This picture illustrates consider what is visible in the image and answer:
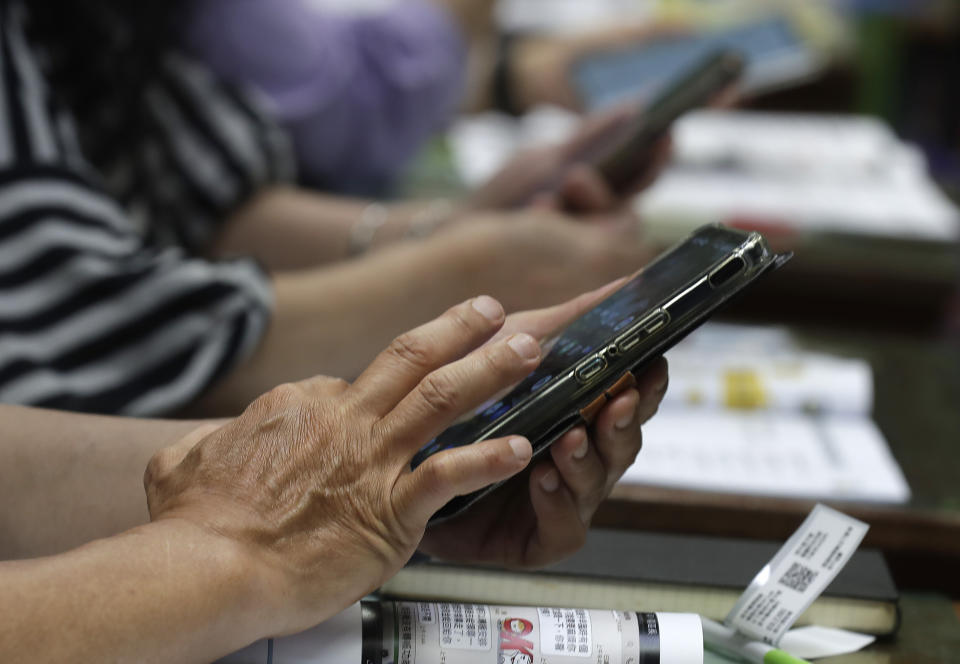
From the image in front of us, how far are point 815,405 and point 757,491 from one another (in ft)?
0.50

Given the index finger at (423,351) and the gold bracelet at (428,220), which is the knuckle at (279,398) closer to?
the index finger at (423,351)

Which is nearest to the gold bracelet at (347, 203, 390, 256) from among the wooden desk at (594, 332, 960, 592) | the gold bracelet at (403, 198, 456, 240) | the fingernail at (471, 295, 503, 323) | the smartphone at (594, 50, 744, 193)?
the gold bracelet at (403, 198, 456, 240)

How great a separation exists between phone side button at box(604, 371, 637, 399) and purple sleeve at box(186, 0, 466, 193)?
71 centimetres

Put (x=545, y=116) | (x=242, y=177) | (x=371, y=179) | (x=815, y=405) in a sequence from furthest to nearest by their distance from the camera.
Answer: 1. (x=545, y=116)
2. (x=371, y=179)
3. (x=242, y=177)
4. (x=815, y=405)

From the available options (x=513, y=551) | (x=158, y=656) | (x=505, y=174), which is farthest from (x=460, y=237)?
(x=158, y=656)

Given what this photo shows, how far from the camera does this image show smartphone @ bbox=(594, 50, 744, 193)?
2.95ft

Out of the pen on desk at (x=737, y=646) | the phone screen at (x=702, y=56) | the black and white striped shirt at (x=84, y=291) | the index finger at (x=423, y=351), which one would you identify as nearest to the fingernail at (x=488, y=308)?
the index finger at (x=423, y=351)

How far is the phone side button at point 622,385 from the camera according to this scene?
0.41m

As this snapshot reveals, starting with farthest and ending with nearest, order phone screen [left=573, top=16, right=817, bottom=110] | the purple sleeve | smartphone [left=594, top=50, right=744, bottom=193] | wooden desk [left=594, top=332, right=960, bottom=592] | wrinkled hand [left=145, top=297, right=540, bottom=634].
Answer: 1. phone screen [left=573, top=16, right=817, bottom=110]
2. the purple sleeve
3. smartphone [left=594, top=50, right=744, bottom=193]
4. wooden desk [left=594, top=332, right=960, bottom=592]
5. wrinkled hand [left=145, top=297, right=540, bottom=634]

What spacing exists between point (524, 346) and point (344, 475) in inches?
3.1

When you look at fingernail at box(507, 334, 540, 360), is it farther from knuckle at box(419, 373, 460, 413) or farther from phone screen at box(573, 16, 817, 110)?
phone screen at box(573, 16, 817, 110)

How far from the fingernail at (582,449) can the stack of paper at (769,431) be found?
0.19 m

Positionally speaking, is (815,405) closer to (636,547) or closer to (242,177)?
(636,547)

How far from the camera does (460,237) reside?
0.81 meters
